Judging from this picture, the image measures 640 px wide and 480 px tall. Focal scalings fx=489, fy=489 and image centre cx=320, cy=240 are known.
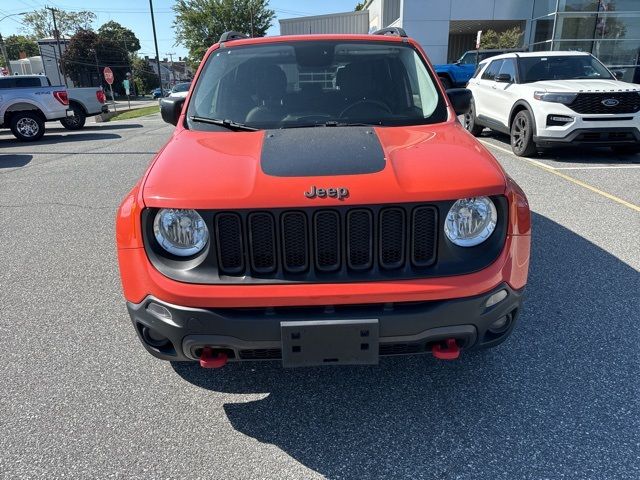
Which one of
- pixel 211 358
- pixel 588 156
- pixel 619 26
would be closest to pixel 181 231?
pixel 211 358

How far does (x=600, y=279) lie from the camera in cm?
389

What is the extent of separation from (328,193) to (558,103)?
7.20m

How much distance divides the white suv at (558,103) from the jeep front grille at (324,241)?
6.90 meters

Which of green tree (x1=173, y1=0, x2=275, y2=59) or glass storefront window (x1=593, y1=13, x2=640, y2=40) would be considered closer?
glass storefront window (x1=593, y1=13, x2=640, y2=40)

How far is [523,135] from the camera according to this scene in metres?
8.62

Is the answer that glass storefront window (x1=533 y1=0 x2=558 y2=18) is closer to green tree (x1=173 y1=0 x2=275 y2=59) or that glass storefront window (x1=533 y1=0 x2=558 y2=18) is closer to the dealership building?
the dealership building

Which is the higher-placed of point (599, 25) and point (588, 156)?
point (599, 25)

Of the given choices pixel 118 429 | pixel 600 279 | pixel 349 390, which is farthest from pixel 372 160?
pixel 600 279

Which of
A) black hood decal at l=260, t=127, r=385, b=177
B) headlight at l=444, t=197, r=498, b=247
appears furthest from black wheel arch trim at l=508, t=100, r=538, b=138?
headlight at l=444, t=197, r=498, b=247

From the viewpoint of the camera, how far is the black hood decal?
7.17ft

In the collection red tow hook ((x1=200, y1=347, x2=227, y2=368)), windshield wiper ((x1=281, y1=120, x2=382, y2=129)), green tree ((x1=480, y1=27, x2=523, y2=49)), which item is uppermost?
green tree ((x1=480, y1=27, x2=523, y2=49))

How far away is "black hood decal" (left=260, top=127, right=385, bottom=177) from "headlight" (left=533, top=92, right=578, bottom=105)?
6385 millimetres

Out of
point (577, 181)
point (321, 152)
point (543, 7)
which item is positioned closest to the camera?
point (321, 152)

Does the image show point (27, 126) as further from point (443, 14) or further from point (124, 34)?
point (124, 34)
